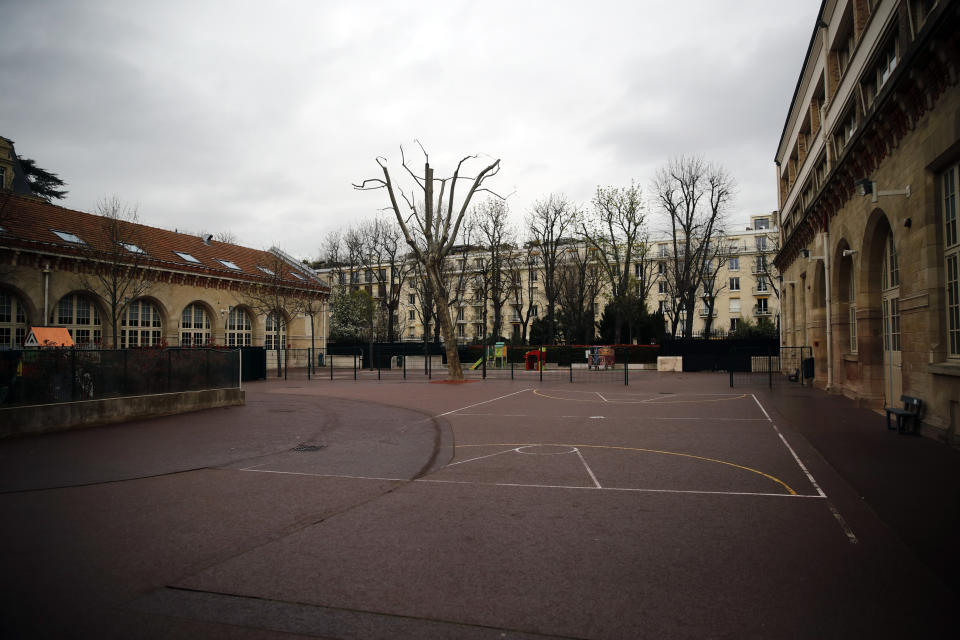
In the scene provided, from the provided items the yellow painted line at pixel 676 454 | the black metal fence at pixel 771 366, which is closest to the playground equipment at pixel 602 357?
the black metal fence at pixel 771 366

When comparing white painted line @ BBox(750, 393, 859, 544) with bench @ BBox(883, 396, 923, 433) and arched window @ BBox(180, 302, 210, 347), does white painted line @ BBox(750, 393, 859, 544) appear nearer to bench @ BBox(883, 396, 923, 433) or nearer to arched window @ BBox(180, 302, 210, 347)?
bench @ BBox(883, 396, 923, 433)

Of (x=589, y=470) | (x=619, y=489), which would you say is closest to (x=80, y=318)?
(x=589, y=470)

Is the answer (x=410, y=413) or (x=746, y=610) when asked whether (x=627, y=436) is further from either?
(x=746, y=610)

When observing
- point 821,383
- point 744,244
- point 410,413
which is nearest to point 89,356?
point 410,413

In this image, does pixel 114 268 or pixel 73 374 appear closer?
pixel 73 374

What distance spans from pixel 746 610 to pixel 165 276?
44.1m

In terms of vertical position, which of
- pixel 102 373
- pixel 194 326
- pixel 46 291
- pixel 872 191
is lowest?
pixel 102 373

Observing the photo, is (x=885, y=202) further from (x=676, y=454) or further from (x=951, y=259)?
(x=676, y=454)

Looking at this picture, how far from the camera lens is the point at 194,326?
43750mm

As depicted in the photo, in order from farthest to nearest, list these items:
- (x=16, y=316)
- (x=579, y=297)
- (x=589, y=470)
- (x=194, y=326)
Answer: (x=579, y=297) < (x=194, y=326) < (x=16, y=316) < (x=589, y=470)

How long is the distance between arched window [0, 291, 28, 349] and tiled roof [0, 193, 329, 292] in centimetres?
332

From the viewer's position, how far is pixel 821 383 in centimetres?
2316

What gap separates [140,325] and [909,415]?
43326 millimetres

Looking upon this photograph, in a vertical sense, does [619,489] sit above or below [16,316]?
below
